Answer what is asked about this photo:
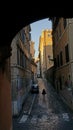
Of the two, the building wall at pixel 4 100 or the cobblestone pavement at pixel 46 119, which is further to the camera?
the cobblestone pavement at pixel 46 119

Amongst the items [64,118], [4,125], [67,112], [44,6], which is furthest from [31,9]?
[67,112]

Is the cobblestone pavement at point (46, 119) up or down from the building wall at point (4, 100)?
down

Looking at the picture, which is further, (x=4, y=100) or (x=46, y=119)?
(x=46, y=119)

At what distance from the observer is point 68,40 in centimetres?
2853

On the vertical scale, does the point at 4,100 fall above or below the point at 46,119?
above

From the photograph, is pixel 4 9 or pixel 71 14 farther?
pixel 71 14

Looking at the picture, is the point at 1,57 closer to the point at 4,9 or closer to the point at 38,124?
the point at 4,9

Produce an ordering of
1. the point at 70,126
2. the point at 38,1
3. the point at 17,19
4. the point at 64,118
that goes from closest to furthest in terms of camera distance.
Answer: the point at 38,1, the point at 17,19, the point at 70,126, the point at 64,118

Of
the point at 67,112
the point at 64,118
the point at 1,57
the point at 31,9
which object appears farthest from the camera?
the point at 67,112

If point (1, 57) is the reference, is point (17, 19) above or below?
above

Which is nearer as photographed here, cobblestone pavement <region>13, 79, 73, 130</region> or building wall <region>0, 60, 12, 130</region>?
building wall <region>0, 60, 12, 130</region>

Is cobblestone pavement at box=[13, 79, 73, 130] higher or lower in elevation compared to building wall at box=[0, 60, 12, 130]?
lower

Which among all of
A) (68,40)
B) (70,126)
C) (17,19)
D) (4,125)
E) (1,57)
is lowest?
(70,126)

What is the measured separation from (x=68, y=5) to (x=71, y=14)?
0.52 m
